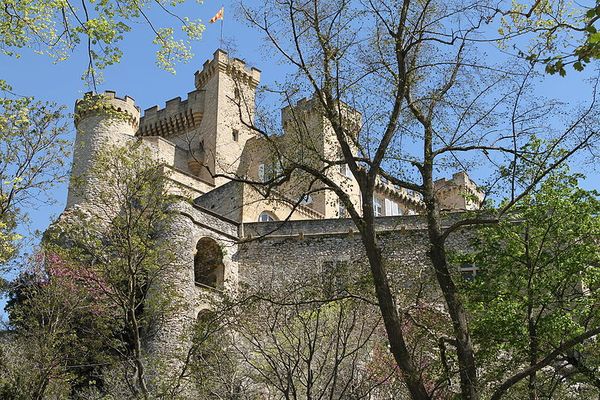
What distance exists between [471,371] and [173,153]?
99.2 ft

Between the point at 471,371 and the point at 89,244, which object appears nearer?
the point at 471,371

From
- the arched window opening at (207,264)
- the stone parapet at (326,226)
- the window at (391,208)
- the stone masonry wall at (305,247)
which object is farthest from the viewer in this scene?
the window at (391,208)

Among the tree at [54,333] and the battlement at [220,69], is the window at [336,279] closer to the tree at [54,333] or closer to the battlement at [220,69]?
the tree at [54,333]

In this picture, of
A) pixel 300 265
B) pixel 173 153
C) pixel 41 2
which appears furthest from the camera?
pixel 173 153

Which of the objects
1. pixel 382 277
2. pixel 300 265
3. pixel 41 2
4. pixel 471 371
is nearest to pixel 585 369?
pixel 471 371

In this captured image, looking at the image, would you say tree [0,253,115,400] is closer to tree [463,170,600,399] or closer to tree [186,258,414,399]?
tree [186,258,414,399]

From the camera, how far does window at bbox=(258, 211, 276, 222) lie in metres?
33.1

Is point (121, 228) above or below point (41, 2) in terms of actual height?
below

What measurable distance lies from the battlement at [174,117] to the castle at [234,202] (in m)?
0.07

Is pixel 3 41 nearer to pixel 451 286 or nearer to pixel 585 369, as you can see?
pixel 451 286

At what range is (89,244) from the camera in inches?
786

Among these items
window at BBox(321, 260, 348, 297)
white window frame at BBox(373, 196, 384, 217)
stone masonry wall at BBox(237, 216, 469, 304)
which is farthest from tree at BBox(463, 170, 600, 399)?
white window frame at BBox(373, 196, 384, 217)

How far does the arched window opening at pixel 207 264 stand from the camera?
2958 cm

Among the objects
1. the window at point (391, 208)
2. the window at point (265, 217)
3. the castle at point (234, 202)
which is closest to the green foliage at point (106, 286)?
the castle at point (234, 202)
